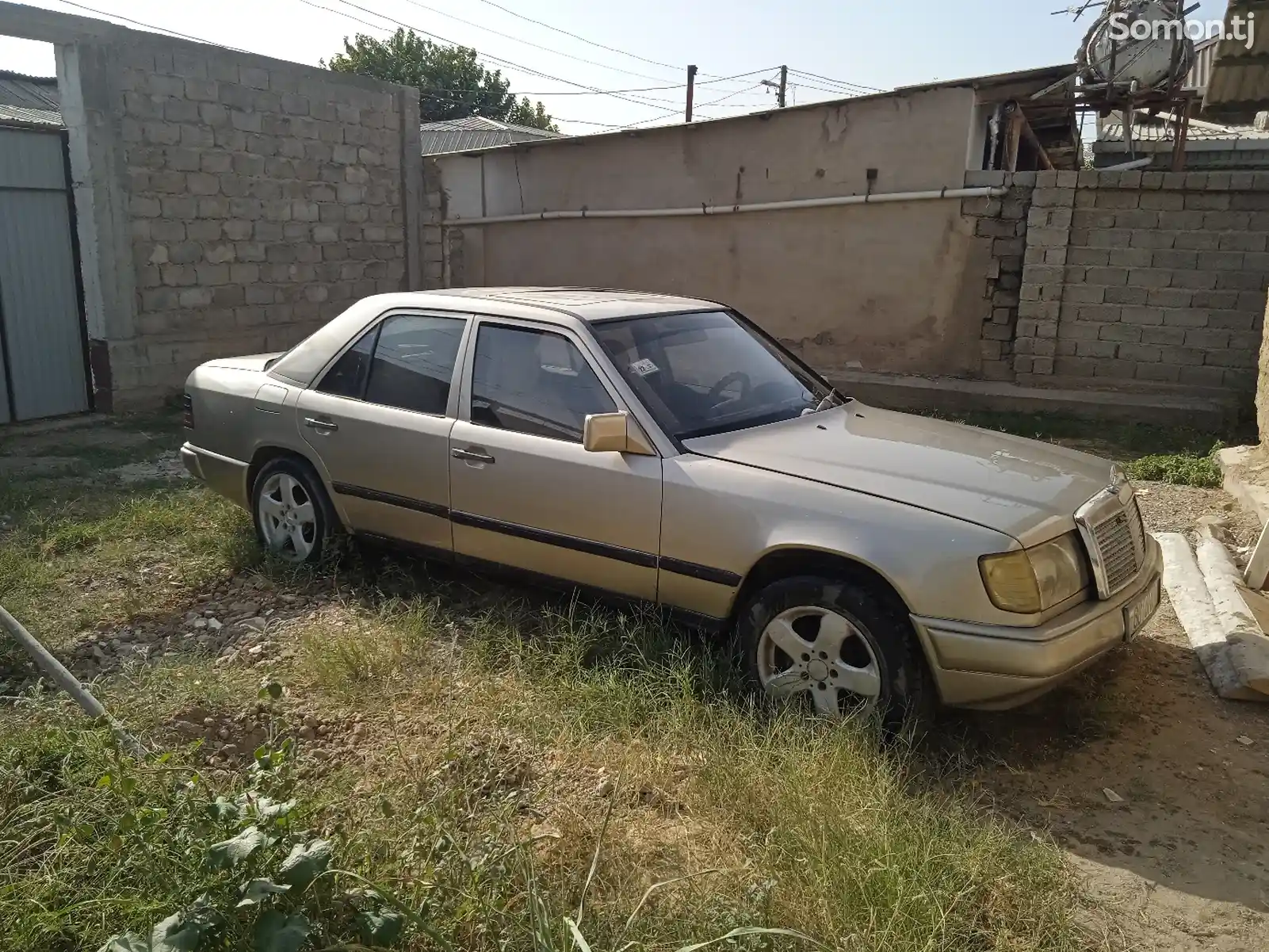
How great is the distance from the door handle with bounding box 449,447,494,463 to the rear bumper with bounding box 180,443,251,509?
161 cm

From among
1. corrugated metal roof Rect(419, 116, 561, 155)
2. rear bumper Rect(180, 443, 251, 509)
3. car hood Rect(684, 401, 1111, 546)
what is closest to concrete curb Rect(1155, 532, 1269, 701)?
car hood Rect(684, 401, 1111, 546)

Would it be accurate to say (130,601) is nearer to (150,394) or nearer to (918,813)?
(918,813)

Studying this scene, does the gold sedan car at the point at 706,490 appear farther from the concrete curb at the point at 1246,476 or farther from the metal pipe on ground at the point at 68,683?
the concrete curb at the point at 1246,476

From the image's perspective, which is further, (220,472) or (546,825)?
(220,472)

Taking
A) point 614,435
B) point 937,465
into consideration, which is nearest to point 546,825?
point 614,435

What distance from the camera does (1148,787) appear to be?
3344 mm

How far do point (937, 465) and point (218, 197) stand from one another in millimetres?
8977

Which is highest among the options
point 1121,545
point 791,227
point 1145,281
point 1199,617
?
point 791,227

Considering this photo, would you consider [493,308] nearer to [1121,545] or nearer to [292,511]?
[292,511]

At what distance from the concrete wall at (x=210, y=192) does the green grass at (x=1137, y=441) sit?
23.7ft

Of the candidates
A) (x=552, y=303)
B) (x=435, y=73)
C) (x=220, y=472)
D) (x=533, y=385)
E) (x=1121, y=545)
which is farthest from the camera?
(x=435, y=73)

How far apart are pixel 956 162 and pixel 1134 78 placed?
2.52 m

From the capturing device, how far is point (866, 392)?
1093cm

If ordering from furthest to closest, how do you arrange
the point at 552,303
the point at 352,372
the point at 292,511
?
1. the point at 292,511
2. the point at 352,372
3. the point at 552,303
